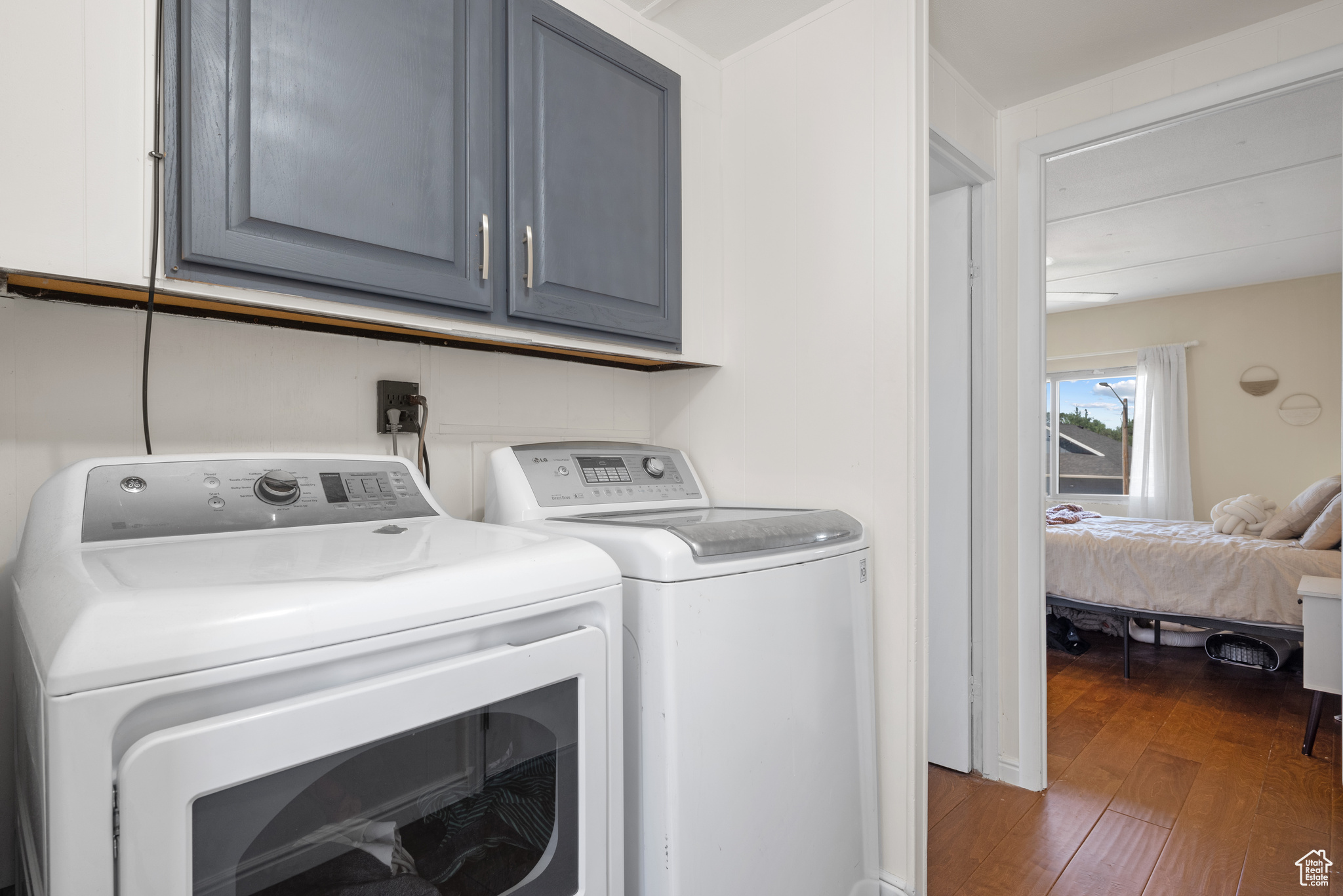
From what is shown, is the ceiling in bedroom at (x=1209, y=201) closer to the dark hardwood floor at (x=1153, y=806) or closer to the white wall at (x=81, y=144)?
the dark hardwood floor at (x=1153, y=806)

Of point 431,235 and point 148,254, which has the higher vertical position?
point 431,235

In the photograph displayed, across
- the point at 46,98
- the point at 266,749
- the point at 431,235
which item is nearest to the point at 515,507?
the point at 431,235

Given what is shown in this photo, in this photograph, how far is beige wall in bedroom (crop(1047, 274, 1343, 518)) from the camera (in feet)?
15.9

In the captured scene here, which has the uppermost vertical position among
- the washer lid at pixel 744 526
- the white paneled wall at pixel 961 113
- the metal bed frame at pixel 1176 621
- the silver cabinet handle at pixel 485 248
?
the white paneled wall at pixel 961 113

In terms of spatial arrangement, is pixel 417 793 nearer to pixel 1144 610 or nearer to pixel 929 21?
pixel 929 21

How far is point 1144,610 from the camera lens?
3.32m

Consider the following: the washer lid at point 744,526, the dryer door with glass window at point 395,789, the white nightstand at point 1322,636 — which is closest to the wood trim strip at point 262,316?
the washer lid at point 744,526

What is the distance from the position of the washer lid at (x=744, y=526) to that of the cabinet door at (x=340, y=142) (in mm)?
536

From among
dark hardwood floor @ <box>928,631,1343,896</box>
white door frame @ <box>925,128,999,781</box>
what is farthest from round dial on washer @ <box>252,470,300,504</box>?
white door frame @ <box>925,128,999,781</box>

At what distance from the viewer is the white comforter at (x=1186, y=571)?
9.94ft

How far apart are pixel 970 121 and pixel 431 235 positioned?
1759mm

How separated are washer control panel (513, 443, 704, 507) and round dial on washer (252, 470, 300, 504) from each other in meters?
0.45

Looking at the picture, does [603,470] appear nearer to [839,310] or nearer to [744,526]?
[744,526]

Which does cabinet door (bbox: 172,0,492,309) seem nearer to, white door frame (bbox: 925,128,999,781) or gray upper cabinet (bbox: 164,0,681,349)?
gray upper cabinet (bbox: 164,0,681,349)
